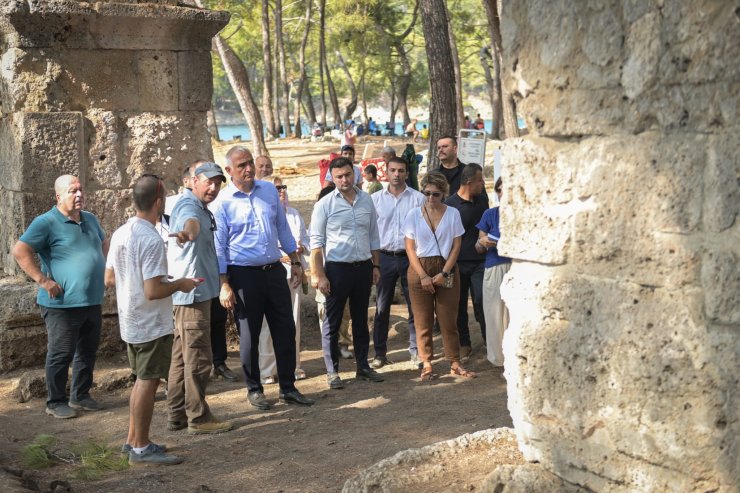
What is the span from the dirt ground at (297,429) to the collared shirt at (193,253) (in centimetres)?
98

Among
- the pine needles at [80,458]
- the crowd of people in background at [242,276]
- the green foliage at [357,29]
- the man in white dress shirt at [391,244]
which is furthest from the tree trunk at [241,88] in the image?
the pine needles at [80,458]

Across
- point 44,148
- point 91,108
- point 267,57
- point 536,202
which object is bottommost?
point 536,202

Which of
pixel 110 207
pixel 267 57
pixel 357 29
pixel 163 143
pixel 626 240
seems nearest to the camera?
pixel 626 240

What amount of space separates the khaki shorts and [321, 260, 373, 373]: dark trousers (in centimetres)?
222

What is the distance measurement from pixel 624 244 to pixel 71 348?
5.03 metres

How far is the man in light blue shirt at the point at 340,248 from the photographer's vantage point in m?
7.79

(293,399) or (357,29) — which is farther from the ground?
(357,29)

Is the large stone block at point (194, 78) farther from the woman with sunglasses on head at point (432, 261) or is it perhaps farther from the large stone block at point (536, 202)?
the large stone block at point (536, 202)

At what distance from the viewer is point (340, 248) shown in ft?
25.6

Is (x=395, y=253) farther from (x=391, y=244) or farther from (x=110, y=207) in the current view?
(x=110, y=207)

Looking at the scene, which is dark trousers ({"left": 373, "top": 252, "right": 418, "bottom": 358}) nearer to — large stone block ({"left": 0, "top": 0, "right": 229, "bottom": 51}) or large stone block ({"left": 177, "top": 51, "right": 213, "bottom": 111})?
large stone block ({"left": 177, "top": 51, "right": 213, "bottom": 111})

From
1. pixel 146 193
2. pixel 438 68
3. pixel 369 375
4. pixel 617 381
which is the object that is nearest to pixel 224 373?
pixel 369 375

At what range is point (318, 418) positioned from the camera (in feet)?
23.1

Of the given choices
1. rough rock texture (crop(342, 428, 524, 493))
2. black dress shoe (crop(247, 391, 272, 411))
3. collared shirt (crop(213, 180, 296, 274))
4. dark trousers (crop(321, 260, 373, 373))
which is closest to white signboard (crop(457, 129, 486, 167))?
dark trousers (crop(321, 260, 373, 373))
